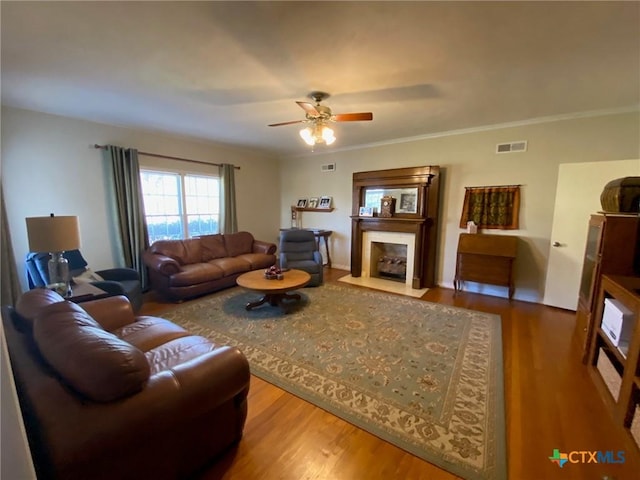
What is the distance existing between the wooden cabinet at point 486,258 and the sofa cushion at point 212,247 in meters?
3.83

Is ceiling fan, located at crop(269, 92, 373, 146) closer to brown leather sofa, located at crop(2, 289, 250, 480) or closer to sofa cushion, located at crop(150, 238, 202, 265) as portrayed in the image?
→ brown leather sofa, located at crop(2, 289, 250, 480)

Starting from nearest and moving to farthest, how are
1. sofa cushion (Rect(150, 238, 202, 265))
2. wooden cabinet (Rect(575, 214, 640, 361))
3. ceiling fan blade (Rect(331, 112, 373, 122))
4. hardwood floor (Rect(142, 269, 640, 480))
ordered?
hardwood floor (Rect(142, 269, 640, 480)), wooden cabinet (Rect(575, 214, 640, 361)), ceiling fan blade (Rect(331, 112, 373, 122)), sofa cushion (Rect(150, 238, 202, 265))

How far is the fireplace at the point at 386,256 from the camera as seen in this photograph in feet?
15.1

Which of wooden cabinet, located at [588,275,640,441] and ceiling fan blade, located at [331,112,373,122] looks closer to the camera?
wooden cabinet, located at [588,275,640,441]

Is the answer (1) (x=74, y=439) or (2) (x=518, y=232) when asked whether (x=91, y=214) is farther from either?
(2) (x=518, y=232)

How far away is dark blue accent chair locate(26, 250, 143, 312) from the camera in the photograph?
8.79 ft

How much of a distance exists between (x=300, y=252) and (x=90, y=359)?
3658 millimetres

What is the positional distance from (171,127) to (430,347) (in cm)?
436

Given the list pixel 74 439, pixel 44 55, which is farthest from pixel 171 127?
pixel 74 439

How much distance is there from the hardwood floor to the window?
3.41m

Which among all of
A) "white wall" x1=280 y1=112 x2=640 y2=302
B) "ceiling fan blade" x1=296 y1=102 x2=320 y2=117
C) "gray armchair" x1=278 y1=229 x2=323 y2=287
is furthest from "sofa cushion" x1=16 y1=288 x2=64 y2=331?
"white wall" x1=280 y1=112 x2=640 y2=302

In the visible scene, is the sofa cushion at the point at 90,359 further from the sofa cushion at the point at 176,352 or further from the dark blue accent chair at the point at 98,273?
the dark blue accent chair at the point at 98,273

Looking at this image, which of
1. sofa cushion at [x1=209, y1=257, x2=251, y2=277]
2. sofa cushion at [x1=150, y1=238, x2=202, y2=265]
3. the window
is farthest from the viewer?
the window

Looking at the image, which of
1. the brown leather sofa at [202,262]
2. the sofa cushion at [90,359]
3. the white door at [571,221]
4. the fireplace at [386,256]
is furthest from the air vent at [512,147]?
the sofa cushion at [90,359]
